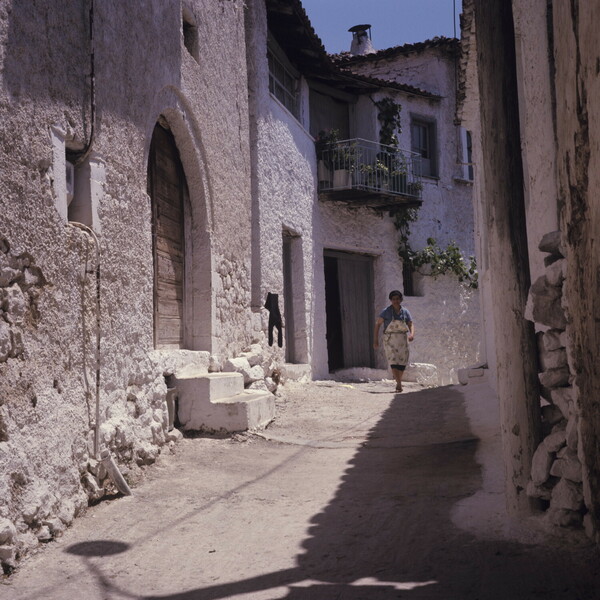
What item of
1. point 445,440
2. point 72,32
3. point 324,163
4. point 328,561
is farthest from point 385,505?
point 324,163

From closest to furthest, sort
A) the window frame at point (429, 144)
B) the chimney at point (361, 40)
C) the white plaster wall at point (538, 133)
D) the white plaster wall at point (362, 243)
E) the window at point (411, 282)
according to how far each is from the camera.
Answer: the white plaster wall at point (538, 133)
the white plaster wall at point (362, 243)
the window at point (411, 282)
the window frame at point (429, 144)
the chimney at point (361, 40)

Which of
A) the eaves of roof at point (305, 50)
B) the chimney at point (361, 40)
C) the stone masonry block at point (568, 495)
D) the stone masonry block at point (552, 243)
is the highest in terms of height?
the chimney at point (361, 40)

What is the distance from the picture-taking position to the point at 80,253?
13.1 ft

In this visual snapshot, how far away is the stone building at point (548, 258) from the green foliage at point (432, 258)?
10361 mm

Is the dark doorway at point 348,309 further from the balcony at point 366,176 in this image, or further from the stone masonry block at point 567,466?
the stone masonry block at point 567,466

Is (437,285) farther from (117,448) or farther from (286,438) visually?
(117,448)

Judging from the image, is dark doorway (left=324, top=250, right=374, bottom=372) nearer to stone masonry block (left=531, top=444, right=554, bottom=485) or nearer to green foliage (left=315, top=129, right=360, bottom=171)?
green foliage (left=315, top=129, right=360, bottom=171)

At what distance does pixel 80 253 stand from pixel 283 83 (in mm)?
8339

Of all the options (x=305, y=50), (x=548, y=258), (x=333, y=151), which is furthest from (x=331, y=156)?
(x=548, y=258)

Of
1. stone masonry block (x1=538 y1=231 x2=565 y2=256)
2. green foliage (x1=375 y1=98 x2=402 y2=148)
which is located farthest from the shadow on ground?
green foliage (x1=375 y1=98 x2=402 y2=148)

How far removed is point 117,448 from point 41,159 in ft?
6.10

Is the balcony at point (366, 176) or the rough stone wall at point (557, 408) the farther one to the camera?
the balcony at point (366, 176)

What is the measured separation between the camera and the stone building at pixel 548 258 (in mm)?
2678

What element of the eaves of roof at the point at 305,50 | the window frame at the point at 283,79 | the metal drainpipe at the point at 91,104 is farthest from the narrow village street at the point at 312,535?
the eaves of roof at the point at 305,50
